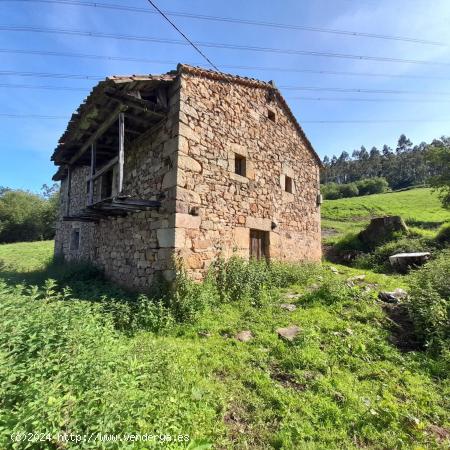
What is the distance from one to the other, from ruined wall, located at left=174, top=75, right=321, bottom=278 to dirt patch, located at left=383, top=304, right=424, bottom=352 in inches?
137

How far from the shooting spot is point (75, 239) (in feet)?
38.0

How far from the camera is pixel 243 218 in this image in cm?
746

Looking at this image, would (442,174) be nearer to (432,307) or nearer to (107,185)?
(432,307)

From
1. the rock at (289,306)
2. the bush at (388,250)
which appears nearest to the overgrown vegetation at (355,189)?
the bush at (388,250)

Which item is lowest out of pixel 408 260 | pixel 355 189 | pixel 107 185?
pixel 408 260

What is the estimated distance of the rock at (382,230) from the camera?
48.6 feet

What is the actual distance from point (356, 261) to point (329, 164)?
7293 cm

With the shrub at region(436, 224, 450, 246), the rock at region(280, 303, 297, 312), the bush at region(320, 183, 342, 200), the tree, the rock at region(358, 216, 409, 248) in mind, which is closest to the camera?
the rock at region(280, 303, 297, 312)

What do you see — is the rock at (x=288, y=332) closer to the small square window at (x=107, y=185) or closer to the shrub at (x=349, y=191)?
the small square window at (x=107, y=185)

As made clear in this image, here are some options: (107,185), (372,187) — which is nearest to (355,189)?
(372,187)

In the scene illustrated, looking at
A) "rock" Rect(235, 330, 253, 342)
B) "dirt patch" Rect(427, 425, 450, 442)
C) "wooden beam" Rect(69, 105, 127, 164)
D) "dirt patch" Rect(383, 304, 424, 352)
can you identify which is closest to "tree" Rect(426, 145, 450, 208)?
"dirt patch" Rect(383, 304, 424, 352)

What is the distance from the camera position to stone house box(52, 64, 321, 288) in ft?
19.6

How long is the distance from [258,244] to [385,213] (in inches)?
919

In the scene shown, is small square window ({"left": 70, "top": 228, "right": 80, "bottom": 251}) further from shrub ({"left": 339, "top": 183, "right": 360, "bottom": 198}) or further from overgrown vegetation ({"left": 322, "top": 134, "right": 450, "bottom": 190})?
overgrown vegetation ({"left": 322, "top": 134, "right": 450, "bottom": 190})
